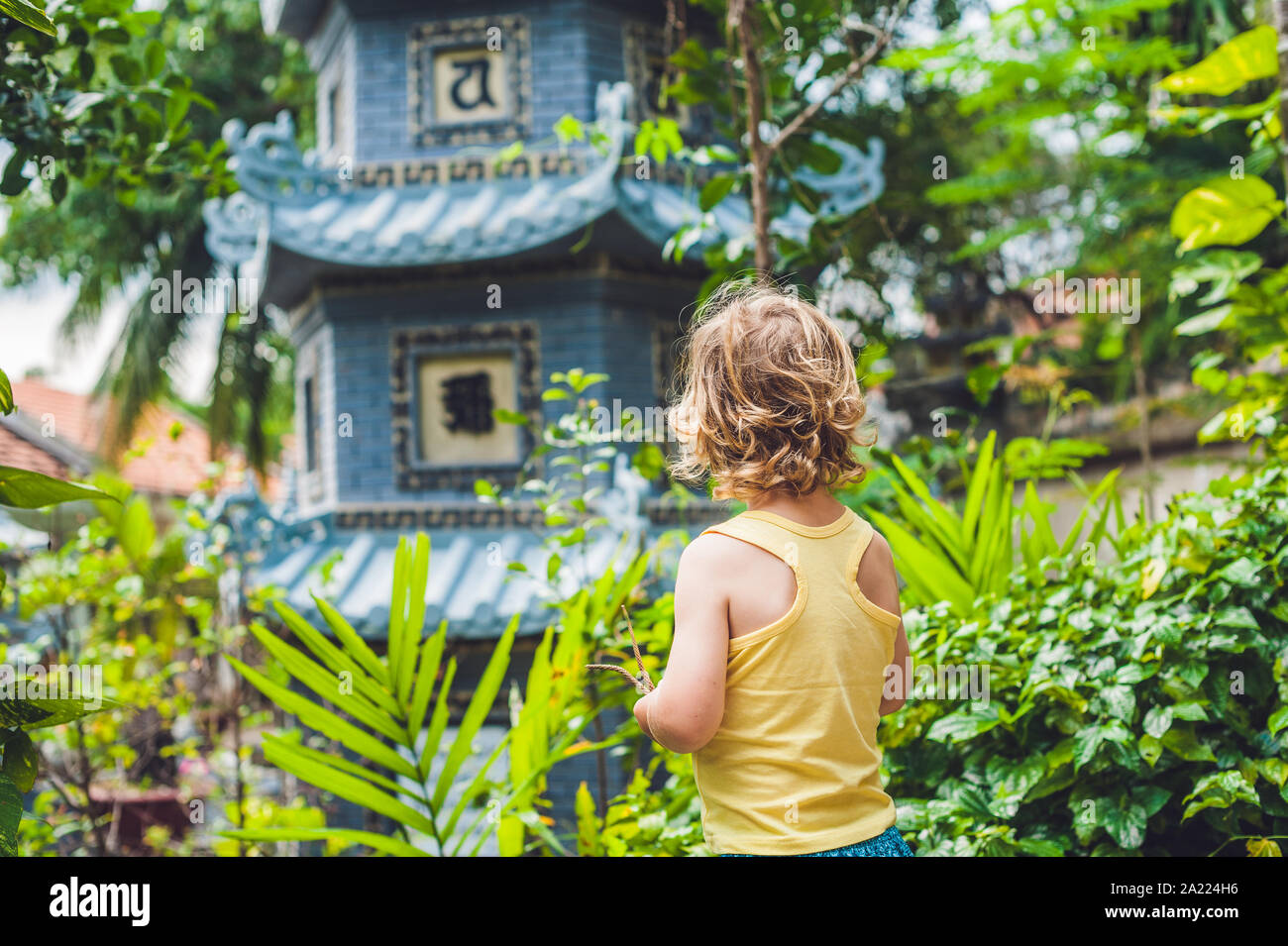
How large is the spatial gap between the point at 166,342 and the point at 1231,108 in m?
10.6

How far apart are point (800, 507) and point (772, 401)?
15 centimetres

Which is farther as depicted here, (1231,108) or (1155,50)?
(1155,50)

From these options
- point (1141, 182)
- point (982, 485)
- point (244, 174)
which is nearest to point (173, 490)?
point (244, 174)

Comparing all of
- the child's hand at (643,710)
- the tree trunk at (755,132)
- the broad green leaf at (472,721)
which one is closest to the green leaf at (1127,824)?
the child's hand at (643,710)

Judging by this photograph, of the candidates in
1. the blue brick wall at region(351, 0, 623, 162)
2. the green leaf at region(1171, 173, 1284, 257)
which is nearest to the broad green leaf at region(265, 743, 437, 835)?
the green leaf at region(1171, 173, 1284, 257)

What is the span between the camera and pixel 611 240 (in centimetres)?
485

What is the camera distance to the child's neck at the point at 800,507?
132cm

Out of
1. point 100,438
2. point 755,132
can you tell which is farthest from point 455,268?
point 100,438

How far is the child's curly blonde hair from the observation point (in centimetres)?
131

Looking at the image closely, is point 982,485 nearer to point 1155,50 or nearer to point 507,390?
point 507,390

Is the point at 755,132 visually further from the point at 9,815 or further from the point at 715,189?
the point at 9,815

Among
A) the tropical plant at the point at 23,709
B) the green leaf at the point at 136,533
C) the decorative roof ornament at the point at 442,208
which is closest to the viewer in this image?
the tropical plant at the point at 23,709

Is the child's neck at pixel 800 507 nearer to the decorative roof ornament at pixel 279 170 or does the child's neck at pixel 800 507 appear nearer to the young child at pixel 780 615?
the young child at pixel 780 615

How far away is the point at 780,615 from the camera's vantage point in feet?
4.12
